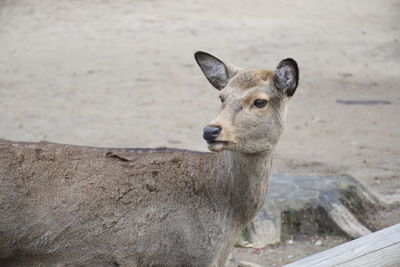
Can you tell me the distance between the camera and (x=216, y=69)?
5.63 metres

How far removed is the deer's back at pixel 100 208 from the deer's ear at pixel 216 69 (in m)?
0.82

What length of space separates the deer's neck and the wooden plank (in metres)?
0.81

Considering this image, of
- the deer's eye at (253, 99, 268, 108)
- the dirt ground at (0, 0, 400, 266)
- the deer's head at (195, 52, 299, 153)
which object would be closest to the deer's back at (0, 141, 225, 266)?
A: the deer's head at (195, 52, 299, 153)

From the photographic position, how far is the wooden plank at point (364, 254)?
15.2ft

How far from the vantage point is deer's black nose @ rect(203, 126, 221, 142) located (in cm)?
478

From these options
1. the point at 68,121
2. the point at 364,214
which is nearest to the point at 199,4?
the point at 68,121

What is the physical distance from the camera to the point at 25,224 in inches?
192

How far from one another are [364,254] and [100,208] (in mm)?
1974

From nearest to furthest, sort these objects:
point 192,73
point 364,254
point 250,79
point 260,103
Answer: point 364,254 < point 260,103 < point 250,79 < point 192,73

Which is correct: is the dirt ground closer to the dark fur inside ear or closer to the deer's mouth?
the dark fur inside ear

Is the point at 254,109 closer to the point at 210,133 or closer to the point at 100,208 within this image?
the point at 210,133

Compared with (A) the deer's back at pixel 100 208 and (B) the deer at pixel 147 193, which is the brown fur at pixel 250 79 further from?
(A) the deer's back at pixel 100 208

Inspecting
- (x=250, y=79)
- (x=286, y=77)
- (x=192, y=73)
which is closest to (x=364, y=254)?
(x=286, y=77)

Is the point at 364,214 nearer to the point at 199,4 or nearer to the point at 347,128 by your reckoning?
the point at 347,128
